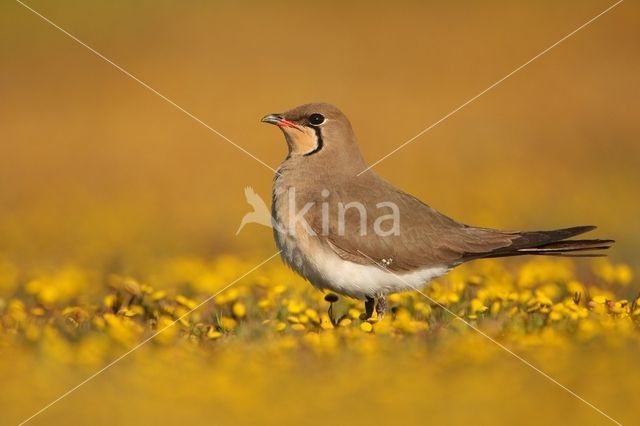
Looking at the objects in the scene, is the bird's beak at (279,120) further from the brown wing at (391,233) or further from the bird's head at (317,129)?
the brown wing at (391,233)

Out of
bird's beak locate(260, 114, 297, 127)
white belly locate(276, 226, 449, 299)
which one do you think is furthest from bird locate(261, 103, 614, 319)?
bird's beak locate(260, 114, 297, 127)

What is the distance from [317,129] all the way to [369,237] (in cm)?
113

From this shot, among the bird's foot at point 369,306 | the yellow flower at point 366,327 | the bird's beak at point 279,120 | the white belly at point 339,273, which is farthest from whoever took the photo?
the bird's beak at point 279,120

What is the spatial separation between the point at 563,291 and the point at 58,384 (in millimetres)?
4179

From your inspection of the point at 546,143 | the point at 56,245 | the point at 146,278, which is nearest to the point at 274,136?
the point at 546,143

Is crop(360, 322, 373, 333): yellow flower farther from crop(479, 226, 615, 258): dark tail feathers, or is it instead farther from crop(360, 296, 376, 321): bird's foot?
crop(479, 226, 615, 258): dark tail feathers

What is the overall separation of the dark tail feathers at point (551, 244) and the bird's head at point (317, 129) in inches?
59.4

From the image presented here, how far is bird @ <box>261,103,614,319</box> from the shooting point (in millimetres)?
8250

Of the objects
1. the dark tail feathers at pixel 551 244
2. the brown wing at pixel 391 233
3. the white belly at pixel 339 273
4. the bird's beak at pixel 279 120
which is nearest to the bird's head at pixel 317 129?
the bird's beak at pixel 279 120

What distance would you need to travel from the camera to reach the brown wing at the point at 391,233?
834cm

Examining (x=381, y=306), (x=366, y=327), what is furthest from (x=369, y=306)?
(x=366, y=327)

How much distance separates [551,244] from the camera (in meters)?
8.40

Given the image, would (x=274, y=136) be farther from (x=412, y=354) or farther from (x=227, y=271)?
(x=412, y=354)

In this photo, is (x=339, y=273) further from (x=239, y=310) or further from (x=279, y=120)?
(x=279, y=120)
